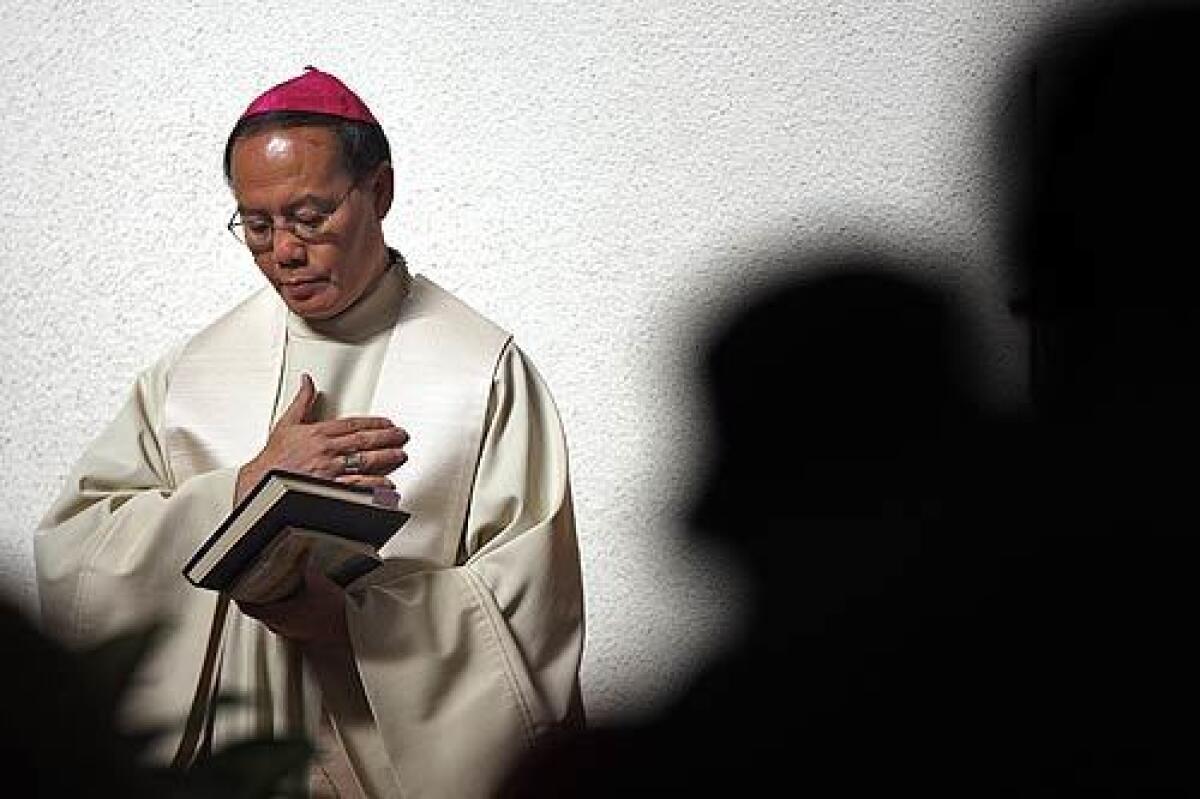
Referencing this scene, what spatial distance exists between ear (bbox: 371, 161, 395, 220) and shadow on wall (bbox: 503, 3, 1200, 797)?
78 cm

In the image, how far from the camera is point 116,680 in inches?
55.0

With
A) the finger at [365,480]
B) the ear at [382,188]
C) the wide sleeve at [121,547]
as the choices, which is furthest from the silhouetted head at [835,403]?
the wide sleeve at [121,547]

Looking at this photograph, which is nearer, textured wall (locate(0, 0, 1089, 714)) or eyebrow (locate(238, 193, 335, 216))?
eyebrow (locate(238, 193, 335, 216))

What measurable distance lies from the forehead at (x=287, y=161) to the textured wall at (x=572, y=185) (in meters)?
0.49

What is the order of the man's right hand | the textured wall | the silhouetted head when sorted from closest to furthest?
the man's right hand, the textured wall, the silhouetted head

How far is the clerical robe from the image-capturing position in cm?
341

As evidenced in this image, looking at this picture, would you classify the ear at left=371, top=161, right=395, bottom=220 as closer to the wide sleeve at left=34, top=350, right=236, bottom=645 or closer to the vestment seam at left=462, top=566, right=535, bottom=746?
the wide sleeve at left=34, top=350, right=236, bottom=645

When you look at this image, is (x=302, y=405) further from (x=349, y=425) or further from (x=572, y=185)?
(x=572, y=185)

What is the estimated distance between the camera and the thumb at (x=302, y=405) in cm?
353

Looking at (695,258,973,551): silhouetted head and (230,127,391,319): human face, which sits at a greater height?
(230,127,391,319): human face

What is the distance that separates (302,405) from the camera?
3.53 m

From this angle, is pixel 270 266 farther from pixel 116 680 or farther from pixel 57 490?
pixel 116 680

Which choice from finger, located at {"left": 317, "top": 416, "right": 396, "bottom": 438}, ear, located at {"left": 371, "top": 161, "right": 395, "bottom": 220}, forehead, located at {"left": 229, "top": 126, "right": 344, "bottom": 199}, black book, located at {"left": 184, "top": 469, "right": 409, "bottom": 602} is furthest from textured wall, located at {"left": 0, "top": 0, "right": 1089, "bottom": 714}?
black book, located at {"left": 184, "top": 469, "right": 409, "bottom": 602}

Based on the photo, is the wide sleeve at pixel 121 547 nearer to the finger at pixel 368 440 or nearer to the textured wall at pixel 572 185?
the finger at pixel 368 440
